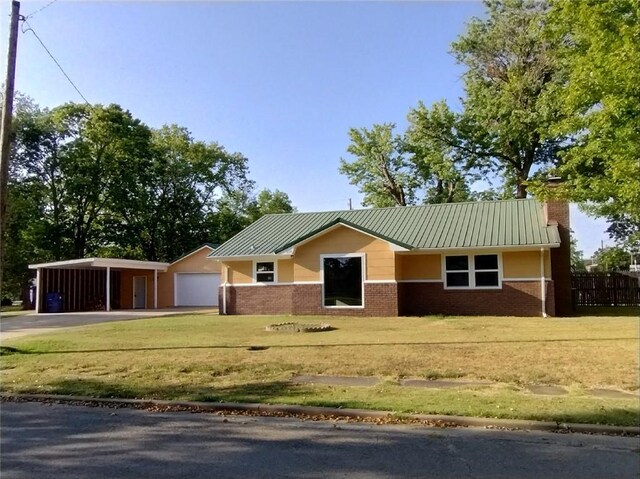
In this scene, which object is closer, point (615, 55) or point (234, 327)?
point (615, 55)

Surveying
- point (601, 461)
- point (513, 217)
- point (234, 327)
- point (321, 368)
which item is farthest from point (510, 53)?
point (601, 461)

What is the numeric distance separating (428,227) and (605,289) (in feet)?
30.7

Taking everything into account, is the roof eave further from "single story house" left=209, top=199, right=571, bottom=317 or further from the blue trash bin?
the blue trash bin

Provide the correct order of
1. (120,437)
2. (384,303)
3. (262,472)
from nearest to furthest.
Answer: (262,472) → (120,437) → (384,303)

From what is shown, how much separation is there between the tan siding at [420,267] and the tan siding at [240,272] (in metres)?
6.86

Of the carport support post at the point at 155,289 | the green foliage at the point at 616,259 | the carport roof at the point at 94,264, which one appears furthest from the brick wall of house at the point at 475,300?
the green foliage at the point at 616,259

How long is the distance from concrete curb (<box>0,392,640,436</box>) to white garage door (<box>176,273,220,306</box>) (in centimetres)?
2564

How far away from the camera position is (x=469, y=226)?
22625 mm

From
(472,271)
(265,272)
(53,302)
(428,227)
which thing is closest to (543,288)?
(472,271)

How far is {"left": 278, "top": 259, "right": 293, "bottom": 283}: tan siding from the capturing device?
23.5 meters

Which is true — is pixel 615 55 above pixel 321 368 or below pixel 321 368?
above

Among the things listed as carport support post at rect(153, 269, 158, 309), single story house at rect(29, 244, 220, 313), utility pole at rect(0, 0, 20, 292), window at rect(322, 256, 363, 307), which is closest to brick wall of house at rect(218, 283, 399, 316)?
window at rect(322, 256, 363, 307)

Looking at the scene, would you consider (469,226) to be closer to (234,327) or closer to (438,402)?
(234,327)

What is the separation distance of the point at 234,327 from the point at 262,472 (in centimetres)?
1302
